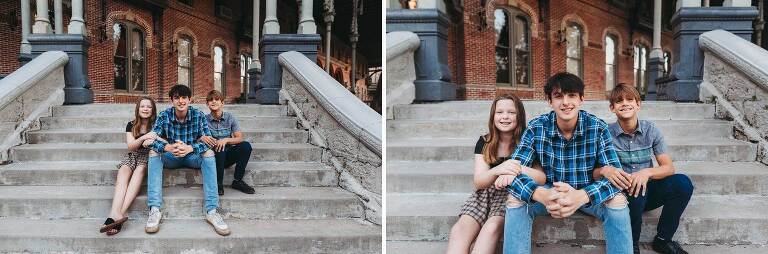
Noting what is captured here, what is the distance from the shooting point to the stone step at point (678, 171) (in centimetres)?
379

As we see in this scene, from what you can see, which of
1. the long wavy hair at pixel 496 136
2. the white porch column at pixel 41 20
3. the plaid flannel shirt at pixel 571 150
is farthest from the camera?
the white porch column at pixel 41 20

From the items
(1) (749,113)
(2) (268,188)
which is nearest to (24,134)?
(2) (268,188)

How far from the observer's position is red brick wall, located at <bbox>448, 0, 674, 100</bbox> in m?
12.1

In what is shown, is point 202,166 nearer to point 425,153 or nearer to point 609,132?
point 425,153

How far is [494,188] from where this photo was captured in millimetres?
3131

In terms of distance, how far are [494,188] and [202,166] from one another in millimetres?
2246

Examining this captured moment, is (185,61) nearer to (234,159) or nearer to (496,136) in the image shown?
(234,159)

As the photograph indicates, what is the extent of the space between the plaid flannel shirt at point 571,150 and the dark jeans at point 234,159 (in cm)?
232

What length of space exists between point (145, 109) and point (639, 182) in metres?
3.73

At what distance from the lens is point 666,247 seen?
3094mm

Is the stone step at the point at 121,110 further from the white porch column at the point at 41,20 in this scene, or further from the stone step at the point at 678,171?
the stone step at the point at 678,171

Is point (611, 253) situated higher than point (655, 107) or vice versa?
point (655, 107)

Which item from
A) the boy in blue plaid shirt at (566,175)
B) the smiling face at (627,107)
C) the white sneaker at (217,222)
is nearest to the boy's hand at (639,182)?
the boy in blue plaid shirt at (566,175)

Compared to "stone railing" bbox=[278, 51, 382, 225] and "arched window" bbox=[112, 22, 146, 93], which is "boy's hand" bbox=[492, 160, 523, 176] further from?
"arched window" bbox=[112, 22, 146, 93]
